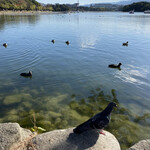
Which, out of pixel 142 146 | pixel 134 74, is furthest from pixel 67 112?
pixel 134 74

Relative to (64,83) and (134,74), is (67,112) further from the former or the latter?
(134,74)

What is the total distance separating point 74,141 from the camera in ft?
18.4

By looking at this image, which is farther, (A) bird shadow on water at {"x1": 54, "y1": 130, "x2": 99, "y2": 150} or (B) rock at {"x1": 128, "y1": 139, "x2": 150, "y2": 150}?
(B) rock at {"x1": 128, "y1": 139, "x2": 150, "y2": 150}

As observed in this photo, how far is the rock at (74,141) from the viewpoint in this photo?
214 inches

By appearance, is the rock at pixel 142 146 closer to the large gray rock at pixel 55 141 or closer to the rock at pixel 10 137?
the large gray rock at pixel 55 141

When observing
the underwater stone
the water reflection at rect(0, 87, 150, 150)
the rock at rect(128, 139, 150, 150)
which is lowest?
the water reflection at rect(0, 87, 150, 150)

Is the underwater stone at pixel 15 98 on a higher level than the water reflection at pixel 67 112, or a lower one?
higher

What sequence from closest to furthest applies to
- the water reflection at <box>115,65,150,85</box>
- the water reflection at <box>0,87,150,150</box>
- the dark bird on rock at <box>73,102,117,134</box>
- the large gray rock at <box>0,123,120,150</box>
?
the large gray rock at <box>0,123,120,150</box> → the dark bird on rock at <box>73,102,117,134</box> → the water reflection at <box>0,87,150,150</box> → the water reflection at <box>115,65,150,85</box>

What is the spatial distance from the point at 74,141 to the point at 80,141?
0.23 m

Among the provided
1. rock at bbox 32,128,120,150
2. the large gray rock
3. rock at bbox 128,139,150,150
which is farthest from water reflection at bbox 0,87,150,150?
the large gray rock

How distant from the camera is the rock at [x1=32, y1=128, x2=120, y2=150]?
5.44m

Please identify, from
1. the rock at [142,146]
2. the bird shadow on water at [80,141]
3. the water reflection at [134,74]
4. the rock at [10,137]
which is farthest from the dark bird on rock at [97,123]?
the water reflection at [134,74]

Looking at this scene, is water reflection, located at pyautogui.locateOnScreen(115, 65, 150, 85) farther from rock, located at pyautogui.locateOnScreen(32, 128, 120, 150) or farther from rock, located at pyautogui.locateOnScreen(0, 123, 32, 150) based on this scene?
rock, located at pyautogui.locateOnScreen(0, 123, 32, 150)

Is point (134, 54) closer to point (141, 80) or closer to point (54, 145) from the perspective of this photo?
point (141, 80)
